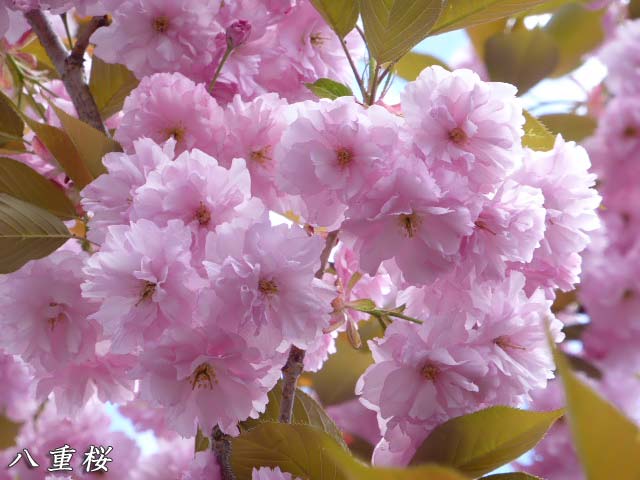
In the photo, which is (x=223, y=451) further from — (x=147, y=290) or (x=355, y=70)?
(x=355, y=70)

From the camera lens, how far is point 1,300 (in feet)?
2.53

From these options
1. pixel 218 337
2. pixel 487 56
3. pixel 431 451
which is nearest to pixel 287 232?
pixel 218 337

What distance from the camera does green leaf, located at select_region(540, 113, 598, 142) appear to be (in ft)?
5.40

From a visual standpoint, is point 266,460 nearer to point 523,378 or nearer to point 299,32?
point 523,378

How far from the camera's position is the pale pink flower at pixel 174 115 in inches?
30.2

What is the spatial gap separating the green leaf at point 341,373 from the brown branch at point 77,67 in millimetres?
586

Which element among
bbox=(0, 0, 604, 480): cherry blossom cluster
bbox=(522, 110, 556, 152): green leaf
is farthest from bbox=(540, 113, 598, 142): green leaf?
bbox=(0, 0, 604, 480): cherry blossom cluster

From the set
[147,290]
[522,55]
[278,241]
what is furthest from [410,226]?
[522,55]

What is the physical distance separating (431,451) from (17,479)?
944 millimetres

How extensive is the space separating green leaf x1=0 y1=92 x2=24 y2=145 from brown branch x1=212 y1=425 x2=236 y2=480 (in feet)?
1.34

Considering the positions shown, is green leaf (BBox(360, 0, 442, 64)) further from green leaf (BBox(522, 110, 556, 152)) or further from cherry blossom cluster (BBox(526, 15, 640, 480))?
cherry blossom cluster (BBox(526, 15, 640, 480))

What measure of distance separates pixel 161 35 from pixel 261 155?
165 millimetres

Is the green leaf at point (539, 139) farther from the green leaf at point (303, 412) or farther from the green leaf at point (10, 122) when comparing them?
the green leaf at point (10, 122)

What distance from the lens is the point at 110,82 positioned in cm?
96
